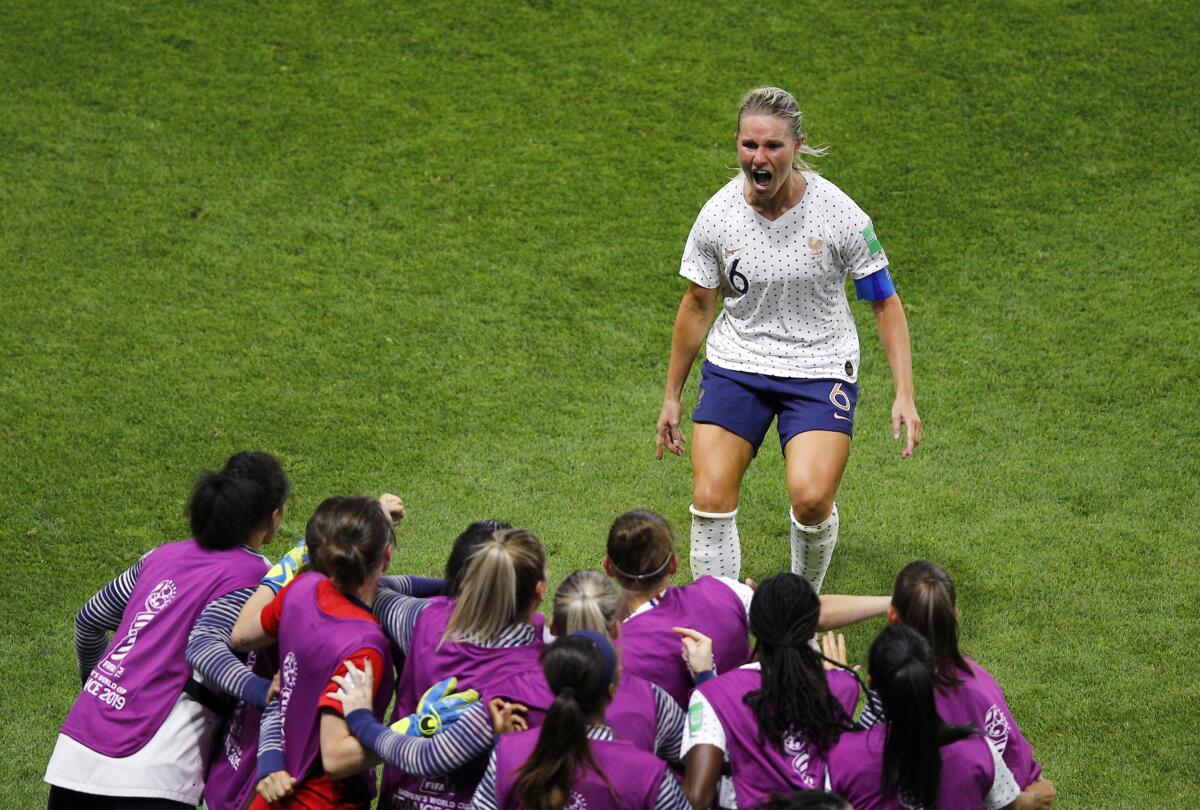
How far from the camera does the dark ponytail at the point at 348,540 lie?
330 cm

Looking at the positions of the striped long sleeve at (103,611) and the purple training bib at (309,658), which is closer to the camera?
the purple training bib at (309,658)

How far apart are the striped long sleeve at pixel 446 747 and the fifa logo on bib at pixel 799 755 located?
0.67 meters

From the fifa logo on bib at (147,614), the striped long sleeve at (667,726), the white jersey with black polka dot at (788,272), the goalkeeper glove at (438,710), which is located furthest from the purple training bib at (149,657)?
the white jersey with black polka dot at (788,272)

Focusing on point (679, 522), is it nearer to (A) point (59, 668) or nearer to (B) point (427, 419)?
(B) point (427, 419)

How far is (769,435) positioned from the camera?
6.73 metres

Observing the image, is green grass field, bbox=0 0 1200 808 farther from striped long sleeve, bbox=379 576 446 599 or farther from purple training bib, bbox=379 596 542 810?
purple training bib, bbox=379 596 542 810

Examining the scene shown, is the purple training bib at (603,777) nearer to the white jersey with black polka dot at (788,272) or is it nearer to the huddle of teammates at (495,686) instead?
the huddle of teammates at (495,686)

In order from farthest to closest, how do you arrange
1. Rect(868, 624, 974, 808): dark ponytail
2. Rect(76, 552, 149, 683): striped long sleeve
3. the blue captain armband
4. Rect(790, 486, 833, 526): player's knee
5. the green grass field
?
1. the green grass field
2. the blue captain armband
3. Rect(790, 486, 833, 526): player's knee
4. Rect(76, 552, 149, 683): striped long sleeve
5. Rect(868, 624, 974, 808): dark ponytail

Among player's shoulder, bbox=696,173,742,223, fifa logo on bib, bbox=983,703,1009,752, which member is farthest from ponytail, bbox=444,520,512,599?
player's shoulder, bbox=696,173,742,223

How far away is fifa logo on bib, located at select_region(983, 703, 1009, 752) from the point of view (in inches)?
128

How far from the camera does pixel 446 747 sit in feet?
9.93

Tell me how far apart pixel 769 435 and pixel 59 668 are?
135 inches

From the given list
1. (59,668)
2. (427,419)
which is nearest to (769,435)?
(427,419)

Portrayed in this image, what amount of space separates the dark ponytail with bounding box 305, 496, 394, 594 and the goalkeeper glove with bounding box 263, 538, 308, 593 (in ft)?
0.48
